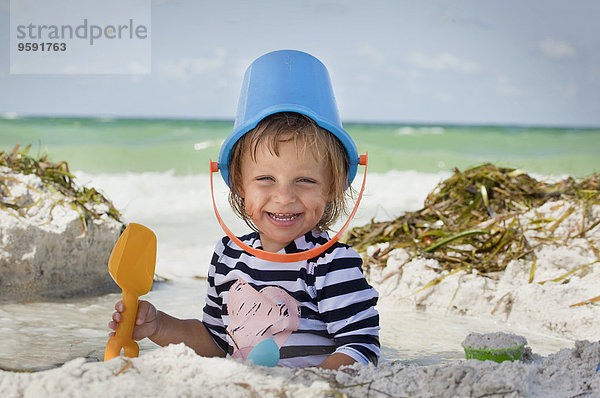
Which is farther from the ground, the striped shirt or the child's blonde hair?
the child's blonde hair

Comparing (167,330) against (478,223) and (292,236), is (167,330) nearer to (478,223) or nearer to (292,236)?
(292,236)

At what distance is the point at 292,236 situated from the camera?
1.48 metres

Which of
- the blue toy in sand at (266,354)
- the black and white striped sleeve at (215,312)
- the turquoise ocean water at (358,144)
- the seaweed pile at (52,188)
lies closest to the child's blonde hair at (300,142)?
the black and white striped sleeve at (215,312)

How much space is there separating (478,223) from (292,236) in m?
1.84

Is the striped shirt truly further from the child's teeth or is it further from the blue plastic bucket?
the blue plastic bucket

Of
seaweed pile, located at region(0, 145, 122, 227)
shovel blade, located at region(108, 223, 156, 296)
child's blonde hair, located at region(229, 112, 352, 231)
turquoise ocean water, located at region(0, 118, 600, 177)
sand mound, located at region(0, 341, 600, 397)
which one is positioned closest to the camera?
sand mound, located at region(0, 341, 600, 397)

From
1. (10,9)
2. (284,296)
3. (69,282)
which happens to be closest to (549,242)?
(284,296)

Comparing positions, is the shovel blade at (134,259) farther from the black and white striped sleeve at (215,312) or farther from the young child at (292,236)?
the black and white striped sleeve at (215,312)

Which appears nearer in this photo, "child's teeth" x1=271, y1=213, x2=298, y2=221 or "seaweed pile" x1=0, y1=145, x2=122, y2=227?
"child's teeth" x1=271, y1=213, x2=298, y2=221

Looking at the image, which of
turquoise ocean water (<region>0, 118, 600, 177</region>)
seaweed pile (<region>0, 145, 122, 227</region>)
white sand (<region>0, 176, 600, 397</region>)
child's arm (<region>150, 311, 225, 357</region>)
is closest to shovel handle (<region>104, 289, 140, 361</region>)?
child's arm (<region>150, 311, 225, 357</region>)

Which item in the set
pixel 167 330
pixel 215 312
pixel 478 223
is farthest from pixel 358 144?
pixel 167 330

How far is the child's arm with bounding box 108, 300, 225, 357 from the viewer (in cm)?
146

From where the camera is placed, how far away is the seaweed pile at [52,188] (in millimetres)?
2773

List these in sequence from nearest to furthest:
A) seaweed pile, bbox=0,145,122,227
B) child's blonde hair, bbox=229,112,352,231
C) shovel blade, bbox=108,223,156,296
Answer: shovel blade, bbox=108,223,156,296 < child's blonde hair, bbox=229,112,352,231 < seaweed pile, bbox=0,145,122,227
